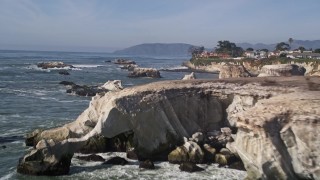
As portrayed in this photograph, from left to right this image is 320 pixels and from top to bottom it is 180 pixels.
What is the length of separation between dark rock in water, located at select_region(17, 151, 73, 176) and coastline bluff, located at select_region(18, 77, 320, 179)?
56mm

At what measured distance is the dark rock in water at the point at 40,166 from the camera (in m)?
26.8

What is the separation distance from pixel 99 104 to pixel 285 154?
1504 cm

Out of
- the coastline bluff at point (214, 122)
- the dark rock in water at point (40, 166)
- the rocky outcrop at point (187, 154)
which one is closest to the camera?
the coastline bluff at point (214, 122)

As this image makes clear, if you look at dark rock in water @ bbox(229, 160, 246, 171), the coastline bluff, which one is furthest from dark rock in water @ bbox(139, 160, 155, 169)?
dark rock in water @ bbox(229, 160, 246, 171)

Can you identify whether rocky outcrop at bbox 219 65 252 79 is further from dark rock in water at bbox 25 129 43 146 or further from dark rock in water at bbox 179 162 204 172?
dark rock in water at bbox 179 162 204 172

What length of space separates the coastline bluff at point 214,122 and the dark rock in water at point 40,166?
0.06 m

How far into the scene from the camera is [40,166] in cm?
2681

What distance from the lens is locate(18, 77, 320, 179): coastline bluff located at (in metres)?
22.3


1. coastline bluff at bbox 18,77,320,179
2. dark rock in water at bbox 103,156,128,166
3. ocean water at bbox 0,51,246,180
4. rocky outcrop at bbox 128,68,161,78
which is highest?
coastline bluff at bbox 18,77,320,179

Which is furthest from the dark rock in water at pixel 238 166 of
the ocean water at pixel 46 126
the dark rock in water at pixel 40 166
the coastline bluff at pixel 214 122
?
the dark rock in water at pixel 40 166

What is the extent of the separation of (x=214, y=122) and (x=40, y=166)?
12622mm

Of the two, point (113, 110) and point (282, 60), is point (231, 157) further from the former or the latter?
point (282, 60)

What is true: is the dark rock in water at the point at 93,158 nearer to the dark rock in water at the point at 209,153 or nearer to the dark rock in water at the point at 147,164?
the dark rock in water at the point at 147,164

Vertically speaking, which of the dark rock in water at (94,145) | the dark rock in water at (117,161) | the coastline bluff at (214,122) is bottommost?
the dark rock in water at (117,161)
